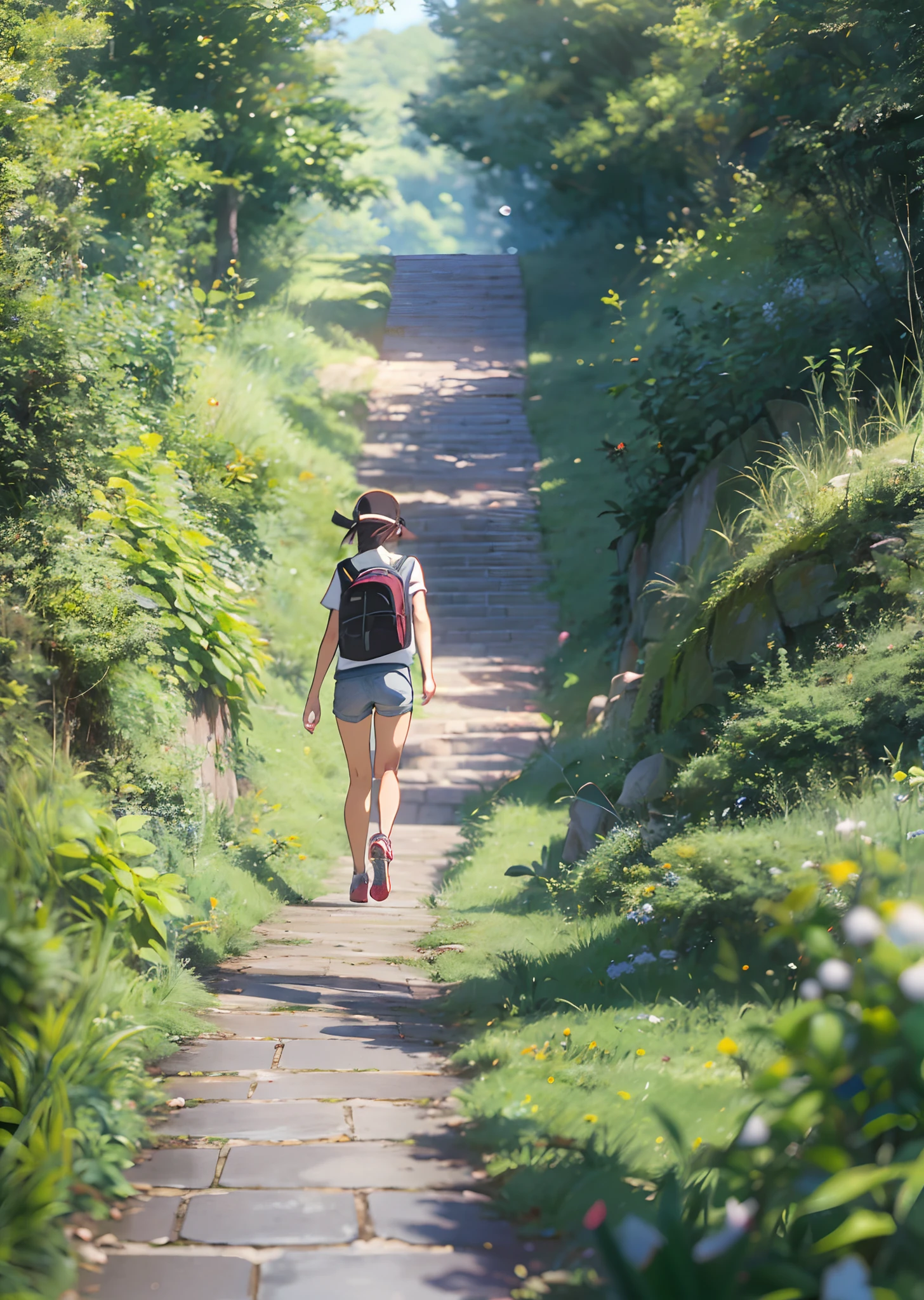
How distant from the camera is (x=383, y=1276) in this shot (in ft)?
8.62

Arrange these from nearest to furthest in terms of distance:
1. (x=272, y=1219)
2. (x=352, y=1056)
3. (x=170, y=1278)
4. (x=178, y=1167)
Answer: (x=170, y=1278), (x=272, y=1219), (x=178, y=1167), (x=352, y=1056)

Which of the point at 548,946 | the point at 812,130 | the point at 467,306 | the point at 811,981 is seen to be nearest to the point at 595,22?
the point at 467,306

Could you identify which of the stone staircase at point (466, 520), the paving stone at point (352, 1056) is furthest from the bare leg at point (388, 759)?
the stone staircase at point (466, 520)

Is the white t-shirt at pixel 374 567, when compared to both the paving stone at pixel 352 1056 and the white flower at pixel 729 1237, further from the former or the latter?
the white flower at pixel 729 1237

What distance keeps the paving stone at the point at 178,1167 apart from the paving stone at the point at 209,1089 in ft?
1.18

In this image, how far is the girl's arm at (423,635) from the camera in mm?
6168

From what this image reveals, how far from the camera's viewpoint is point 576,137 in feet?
66.9

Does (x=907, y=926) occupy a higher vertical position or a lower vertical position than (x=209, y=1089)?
higher

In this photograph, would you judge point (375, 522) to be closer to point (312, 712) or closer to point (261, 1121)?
point (312, 712)

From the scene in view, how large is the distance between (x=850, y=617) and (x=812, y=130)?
174 inches

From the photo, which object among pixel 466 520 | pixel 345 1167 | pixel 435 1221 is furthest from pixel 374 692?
pixel 466 520

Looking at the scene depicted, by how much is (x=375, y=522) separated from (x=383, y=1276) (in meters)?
4.27

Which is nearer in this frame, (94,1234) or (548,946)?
(94,1234)

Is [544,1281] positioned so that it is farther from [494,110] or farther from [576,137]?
[494,110]
